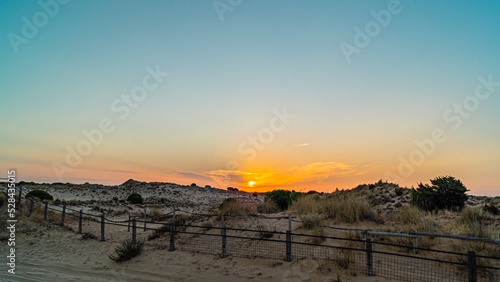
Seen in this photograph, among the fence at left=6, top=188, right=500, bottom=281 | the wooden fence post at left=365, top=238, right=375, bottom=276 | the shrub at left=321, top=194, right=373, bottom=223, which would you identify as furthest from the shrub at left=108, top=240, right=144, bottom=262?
the wooden fence post at left=365, top=238, right=375, bottom=276

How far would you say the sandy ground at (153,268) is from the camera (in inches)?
419

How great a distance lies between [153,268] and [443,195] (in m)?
14.3

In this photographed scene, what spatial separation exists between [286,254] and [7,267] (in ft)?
35.4

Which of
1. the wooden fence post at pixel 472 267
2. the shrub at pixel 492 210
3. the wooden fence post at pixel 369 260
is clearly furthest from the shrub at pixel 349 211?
the wooden fence post at pixel 472 267

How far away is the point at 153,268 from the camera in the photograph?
12188 millimetres

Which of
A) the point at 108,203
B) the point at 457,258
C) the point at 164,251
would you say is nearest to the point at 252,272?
the point at 164,251

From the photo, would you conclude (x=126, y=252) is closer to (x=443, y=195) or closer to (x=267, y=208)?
(x=267, y=208)

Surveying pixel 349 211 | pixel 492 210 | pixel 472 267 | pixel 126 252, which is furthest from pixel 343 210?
pixel 126 252

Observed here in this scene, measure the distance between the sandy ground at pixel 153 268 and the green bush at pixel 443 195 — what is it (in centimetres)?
909

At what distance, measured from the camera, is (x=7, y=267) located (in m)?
12.7

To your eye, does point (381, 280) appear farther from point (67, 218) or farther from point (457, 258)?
point (67, 218)

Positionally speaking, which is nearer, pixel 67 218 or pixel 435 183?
pixel 435 183

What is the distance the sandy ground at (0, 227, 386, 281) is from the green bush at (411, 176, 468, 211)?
909cm

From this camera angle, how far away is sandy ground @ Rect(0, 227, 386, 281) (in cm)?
1065
